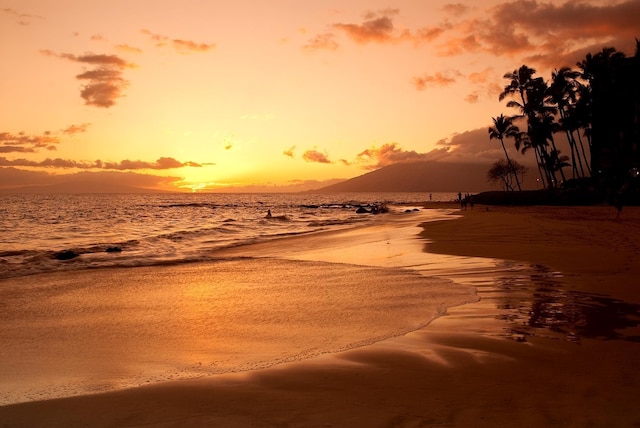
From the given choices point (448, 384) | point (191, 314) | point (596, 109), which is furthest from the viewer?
point (596, 109)

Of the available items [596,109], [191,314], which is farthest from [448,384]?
[596,109]

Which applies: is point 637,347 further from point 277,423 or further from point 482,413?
point 277,423

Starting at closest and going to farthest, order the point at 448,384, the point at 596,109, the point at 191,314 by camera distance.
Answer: the point at 448,384, the point at 191,314, the point at 596,109

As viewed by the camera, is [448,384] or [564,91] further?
[564,91]

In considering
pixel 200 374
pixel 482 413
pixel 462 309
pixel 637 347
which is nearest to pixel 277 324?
pixel 200 374

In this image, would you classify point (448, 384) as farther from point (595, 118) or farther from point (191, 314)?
point (595, 118)

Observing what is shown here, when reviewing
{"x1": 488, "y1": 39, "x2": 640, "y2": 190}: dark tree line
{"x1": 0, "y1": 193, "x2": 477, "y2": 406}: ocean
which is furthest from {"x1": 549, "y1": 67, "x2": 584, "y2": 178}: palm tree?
{"x1": 0, "y1": 193, "x2": 477, "y2": 406}: ocean

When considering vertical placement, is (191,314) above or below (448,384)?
below

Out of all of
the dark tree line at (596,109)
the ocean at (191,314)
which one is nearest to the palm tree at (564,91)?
the dark tree line at (596,109)

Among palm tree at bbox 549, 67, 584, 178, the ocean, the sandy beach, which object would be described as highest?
palm tree at bbox 549, 67, 584, 178

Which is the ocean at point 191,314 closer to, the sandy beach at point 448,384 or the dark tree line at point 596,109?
the sandy beach at point 448,384

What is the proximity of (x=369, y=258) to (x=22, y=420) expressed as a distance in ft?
42.8

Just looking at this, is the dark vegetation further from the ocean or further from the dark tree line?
the ocean

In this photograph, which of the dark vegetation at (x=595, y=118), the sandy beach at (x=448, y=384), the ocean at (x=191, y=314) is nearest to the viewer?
the sandy beach at (x=448, y=384)
